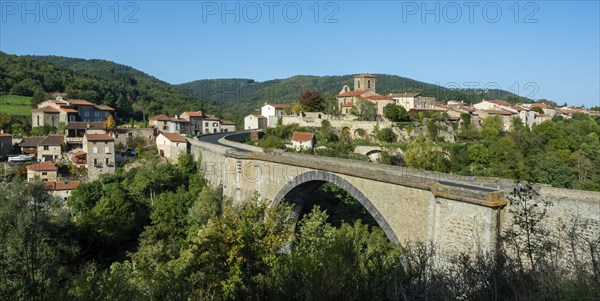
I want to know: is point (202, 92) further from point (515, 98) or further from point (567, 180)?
point (567, 180)

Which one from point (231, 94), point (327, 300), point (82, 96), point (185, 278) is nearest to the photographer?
point (327, 300)

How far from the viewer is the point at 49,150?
40.7 meters

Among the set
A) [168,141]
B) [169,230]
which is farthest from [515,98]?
[169,230]

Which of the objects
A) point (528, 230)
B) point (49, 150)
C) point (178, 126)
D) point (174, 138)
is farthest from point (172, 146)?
point (528, 230)

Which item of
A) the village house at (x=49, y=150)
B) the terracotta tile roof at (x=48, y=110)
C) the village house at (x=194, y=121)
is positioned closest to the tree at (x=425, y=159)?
the village house at (x=194, y=121)

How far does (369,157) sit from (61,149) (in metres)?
31.8

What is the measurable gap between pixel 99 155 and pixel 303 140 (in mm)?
20151

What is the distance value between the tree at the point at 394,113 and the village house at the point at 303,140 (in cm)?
1267

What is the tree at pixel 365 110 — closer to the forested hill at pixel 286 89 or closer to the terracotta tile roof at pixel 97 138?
the terracotta tile roof at pixel 97 138

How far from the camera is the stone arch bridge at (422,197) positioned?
10805 mm

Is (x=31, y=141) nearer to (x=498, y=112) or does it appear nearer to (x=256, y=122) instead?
(x=256, y=122)

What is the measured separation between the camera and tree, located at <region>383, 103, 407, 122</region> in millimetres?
52094

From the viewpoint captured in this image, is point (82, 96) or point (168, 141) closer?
point (168, 141)

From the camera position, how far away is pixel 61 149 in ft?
136
